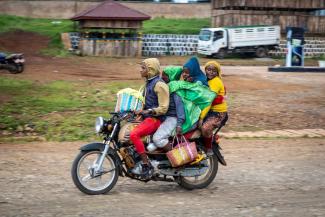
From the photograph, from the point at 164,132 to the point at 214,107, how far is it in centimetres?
84

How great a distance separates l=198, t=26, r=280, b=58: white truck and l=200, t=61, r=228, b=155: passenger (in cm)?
2714

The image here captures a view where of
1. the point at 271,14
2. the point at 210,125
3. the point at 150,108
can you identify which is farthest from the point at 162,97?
the point at 271,14

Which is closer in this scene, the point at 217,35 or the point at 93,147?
the point at 93,147

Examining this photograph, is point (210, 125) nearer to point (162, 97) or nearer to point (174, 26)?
point (162, 97)

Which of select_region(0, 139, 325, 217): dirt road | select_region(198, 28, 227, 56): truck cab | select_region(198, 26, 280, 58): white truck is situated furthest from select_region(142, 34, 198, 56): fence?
select_region(0, 139, 325, 217): dirt road

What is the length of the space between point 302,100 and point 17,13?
3498 cm

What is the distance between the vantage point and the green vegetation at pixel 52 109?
1105cm

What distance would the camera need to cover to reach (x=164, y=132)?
264 inches

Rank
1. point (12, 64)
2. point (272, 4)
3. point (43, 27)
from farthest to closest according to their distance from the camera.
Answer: point (43, 27) < point (272, 4) < point (12, 64)

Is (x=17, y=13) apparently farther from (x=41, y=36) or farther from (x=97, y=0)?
(x=41, y=36)

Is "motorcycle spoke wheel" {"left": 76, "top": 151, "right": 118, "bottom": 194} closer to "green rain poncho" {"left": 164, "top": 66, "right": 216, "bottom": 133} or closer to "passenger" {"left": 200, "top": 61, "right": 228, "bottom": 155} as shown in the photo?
"green rain poncho" {"left": 164, "top": 66, "right": 216, "bottom": 133}

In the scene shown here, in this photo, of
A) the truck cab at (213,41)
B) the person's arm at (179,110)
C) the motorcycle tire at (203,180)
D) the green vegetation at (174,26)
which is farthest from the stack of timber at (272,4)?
the person's arm at (179,110)

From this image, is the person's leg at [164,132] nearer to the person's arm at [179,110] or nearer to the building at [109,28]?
the person's arm at [179,110]

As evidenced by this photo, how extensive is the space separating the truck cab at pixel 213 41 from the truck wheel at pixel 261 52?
2637 millimetres
